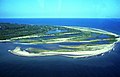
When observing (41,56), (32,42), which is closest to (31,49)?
(41,56)

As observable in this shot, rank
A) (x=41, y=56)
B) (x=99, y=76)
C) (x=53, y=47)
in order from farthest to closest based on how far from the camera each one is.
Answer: (x=53, y=47), (x=41, y=56), (x=99, y=76)

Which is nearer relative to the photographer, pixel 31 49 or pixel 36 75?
pixel 36 75

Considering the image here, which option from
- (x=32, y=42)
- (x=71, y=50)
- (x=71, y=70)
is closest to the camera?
(x=71, y=70)

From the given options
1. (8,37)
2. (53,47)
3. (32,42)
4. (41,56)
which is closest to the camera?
(41,56)

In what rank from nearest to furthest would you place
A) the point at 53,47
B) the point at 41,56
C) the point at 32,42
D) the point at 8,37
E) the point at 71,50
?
1. the point at 41,56
2. the point at 71,50
3. the point at 53,47
4. the point at 32,42
5. the point at 8,37

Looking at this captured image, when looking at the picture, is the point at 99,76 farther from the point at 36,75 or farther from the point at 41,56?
the point at 41,56

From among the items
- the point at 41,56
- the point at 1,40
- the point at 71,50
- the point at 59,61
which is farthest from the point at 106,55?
the point at 1,40

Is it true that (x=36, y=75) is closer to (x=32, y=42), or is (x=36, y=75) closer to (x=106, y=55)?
(x=106, y=55)

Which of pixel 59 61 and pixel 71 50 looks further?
pixel 71 50
